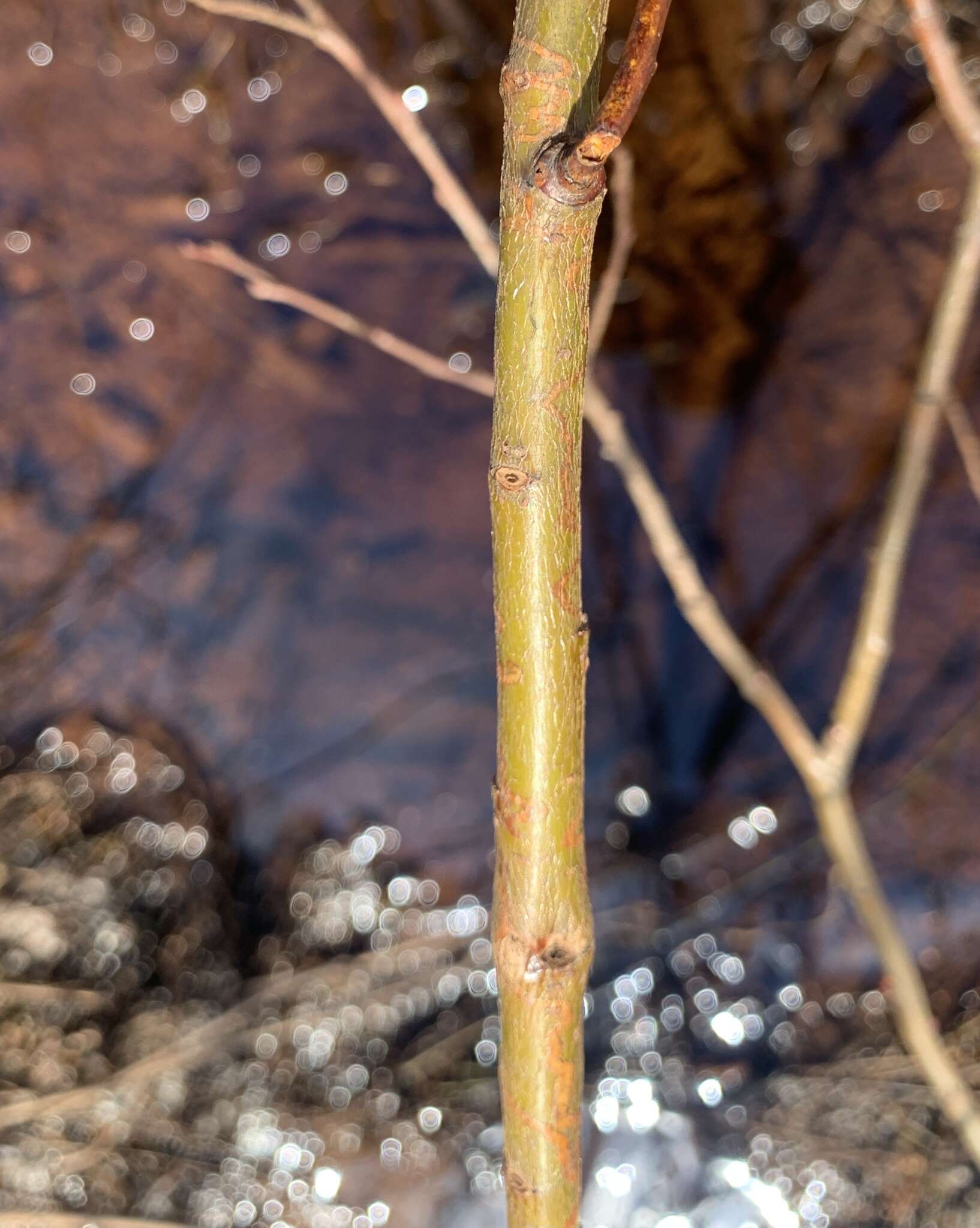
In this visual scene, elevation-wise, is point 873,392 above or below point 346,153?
below

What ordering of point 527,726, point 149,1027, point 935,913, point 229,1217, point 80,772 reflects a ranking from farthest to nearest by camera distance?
point 80,772 < point 935,913 < point 149,1027 < point 229,1217 < point 527,726

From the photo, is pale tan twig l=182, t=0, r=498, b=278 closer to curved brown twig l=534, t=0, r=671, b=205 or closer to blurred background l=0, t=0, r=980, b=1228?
curved brown twig l=534, t=0, r=671, b=205

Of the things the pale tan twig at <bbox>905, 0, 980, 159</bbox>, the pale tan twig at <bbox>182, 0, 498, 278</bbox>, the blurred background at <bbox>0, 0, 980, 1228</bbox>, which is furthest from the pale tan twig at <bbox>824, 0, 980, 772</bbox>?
the blurred background at <bbox>0, 0, 980, 1228</bbox>

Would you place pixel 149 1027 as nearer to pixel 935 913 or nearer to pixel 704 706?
pixel 704 706

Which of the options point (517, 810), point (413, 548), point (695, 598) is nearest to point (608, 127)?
point (517, 810)

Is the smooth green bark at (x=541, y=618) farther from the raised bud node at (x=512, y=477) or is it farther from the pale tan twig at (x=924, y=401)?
the pale tan twig at (x=924, y=401)

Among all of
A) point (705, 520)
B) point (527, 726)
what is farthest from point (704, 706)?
A: point (527, 726)

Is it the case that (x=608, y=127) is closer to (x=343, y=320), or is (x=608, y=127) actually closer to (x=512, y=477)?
(x=512, y=477)
